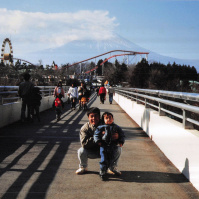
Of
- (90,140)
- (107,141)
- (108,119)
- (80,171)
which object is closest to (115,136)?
(107,141)

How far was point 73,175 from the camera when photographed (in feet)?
17.1

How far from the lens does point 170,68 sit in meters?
114

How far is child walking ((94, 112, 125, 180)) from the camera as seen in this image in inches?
193

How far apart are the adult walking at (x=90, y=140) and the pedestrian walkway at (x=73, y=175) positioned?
25 centimetres

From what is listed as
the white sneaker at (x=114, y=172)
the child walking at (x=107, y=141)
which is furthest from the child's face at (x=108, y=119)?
the white sneaker at (x=114, y=172)

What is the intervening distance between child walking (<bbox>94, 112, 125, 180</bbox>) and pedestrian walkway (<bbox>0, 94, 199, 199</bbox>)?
228 millimetres

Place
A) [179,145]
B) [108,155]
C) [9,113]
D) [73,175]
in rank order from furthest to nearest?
[9,113] → [179,145] → [73,175] → [108,155]

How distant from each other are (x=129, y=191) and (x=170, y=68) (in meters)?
113

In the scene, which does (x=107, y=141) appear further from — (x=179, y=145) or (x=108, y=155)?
(x=179, y=145)

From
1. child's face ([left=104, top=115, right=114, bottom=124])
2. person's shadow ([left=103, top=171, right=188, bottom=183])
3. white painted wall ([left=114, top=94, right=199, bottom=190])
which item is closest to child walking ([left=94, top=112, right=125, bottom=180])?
Answer: child's face ([left=104, top=115, right=114, bottom=124])

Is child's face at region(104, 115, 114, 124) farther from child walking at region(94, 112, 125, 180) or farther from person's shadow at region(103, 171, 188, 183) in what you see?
person's shadow at region(103, 171, 188, 183)

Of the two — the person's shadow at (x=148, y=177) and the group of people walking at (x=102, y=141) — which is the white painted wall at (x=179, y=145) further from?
the group of people walking at (x=102, y=141)

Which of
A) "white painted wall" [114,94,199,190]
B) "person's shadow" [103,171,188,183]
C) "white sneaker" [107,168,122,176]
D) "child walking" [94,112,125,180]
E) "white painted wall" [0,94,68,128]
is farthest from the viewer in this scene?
"white painted wall" [0,94,68,128]

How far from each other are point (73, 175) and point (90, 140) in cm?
63
